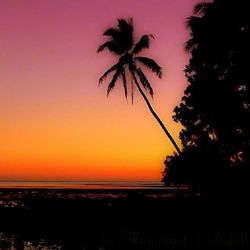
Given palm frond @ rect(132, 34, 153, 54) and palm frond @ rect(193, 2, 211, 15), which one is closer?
palm frond @ rect(193, 2, 211, 15)

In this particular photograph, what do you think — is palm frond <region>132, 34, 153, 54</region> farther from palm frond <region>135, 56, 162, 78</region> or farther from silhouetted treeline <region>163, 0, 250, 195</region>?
silhouetted treeline <region>163, 0, 250, 195</region>

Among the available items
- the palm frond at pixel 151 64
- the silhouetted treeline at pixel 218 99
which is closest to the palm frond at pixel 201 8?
the silhouetted treeline at pixel 218 99

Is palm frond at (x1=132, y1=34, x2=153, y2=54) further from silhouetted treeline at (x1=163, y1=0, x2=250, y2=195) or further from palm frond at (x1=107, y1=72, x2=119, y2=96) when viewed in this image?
silhouetted treeline at (x1=163, y1=0, x2=250, y2=195)

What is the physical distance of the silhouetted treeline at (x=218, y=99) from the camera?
99.9 feet

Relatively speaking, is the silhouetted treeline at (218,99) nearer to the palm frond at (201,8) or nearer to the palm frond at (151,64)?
the palm frond at (201,8)

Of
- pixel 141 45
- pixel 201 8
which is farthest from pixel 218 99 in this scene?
pixel 141 45

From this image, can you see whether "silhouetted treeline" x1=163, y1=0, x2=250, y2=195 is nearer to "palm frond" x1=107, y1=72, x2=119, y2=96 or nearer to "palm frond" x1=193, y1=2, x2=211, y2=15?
"palm frond" x1=193, y1=2, x2=211, y2=15

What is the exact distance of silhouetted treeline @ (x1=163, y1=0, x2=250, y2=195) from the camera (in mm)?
30453

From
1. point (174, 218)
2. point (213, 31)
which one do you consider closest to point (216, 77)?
point (213, 31)

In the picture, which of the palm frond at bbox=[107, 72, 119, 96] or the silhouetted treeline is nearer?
the silhouetted treeline

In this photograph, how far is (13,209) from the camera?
30.4 meters

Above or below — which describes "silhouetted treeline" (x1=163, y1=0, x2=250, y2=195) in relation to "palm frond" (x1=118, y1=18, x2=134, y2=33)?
below

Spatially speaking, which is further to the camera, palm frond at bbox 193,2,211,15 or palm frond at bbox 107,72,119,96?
palm frond at bbox 107,72,119,96

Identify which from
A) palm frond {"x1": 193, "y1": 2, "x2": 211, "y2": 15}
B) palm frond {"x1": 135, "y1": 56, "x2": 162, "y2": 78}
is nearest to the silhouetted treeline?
palm frond {"x1": 193, "y1": 2, "x2": 211, "y2": 15}
